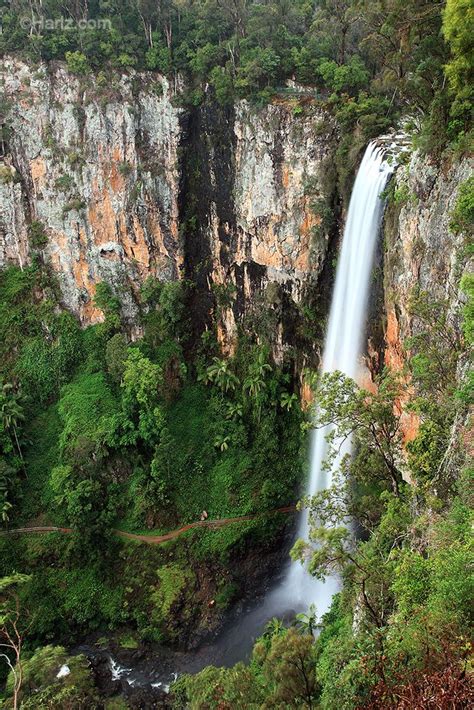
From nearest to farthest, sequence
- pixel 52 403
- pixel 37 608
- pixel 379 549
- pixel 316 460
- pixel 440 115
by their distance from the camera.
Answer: pixel 379 549 → pixel 440 115 → pixel 37 608 → pixel 316 460 → pixel 52 403

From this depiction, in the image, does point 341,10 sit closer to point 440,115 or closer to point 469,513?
point 440,115

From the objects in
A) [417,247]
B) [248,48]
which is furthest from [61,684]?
[248,48]

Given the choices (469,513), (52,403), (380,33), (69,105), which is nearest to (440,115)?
(380,33)

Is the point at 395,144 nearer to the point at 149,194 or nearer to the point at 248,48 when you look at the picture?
the point at 248,48

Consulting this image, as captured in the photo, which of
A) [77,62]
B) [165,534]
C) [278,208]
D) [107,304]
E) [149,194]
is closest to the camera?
[165,534]

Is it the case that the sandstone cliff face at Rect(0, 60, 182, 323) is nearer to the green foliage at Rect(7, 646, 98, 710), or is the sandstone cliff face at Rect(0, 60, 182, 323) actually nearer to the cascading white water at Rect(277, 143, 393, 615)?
the cascading white water at Rect(277, 143, 393, 615)

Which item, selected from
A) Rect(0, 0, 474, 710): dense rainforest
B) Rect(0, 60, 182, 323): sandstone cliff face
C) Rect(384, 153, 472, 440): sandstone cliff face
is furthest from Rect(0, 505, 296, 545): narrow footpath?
Rect(0, 60, 182, 323): sandstone cliff face
